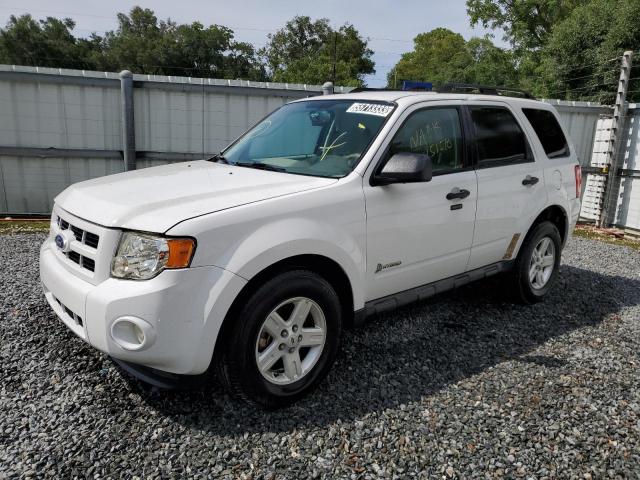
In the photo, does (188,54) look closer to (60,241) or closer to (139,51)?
(139,51)

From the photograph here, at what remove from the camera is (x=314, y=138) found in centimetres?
361

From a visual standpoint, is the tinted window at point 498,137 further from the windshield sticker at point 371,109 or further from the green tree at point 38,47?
the green tree at point 38,47

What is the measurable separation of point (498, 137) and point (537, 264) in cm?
134

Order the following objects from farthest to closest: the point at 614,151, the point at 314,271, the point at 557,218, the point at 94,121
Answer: the point at 614,151 → the point at 94,121 → the point at 557,218 → the point at 314,271

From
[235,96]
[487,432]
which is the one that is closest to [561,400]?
[487,432]

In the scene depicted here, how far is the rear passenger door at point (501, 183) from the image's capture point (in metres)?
3.99

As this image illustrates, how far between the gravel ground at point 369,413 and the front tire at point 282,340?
153 millimetres

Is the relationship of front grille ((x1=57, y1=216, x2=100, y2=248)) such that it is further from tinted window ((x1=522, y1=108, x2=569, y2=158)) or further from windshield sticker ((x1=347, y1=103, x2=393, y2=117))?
tinted window ((x1=522, y1=108, x2=569, y2=158))

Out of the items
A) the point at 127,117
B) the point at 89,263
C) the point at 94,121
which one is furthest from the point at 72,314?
the point at 94,121

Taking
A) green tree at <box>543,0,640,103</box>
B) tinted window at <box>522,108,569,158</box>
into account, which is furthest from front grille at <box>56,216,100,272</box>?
green tree at <box>543,0,640,103</box>

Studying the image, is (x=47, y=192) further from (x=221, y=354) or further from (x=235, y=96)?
(x=221, y=354)

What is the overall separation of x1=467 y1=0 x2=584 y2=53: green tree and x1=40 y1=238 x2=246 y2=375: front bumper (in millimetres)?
33643

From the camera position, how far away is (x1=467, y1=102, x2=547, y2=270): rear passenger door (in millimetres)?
3992

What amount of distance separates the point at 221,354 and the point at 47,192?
7.02 m
